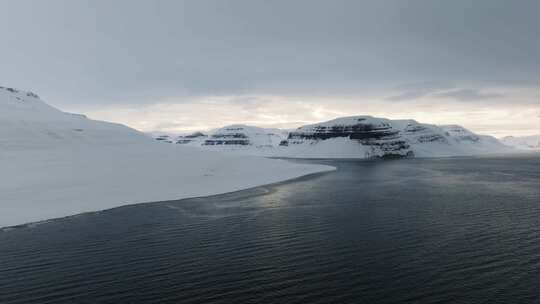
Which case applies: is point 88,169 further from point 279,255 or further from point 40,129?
point 279,255

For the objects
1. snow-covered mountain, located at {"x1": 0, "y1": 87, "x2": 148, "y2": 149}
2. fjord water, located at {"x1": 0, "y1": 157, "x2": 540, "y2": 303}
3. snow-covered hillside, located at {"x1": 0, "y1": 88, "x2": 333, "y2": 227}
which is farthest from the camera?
snow-covered mountain, located at {"x1": 0, "y1": 87, "x2": 148, "y2": 149}

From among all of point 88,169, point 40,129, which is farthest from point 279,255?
point 40,129

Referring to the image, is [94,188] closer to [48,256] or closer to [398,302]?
[48,256]

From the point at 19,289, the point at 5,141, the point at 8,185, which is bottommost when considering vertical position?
the point at 19,289

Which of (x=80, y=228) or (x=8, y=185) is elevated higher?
(x=8, y=185)

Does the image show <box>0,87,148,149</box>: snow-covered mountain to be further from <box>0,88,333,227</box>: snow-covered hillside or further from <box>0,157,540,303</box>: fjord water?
<box>0,157,540,303</box>: fjord water

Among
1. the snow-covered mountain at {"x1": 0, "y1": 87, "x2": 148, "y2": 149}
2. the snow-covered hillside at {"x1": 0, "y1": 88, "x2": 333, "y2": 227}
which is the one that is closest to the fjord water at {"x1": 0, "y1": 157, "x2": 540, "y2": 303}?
the snow-covered hillside at {"x1": 0, "y1": 88, "x2": 333, "y2": 227}

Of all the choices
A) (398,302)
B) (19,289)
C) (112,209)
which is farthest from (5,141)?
(398,302)
